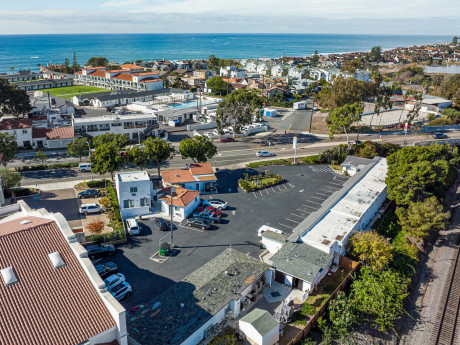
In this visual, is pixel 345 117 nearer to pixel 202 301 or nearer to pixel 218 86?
pixel 202 301

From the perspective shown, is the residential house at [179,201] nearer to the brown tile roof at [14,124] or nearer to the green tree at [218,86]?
the brown tile roof at [14,124]

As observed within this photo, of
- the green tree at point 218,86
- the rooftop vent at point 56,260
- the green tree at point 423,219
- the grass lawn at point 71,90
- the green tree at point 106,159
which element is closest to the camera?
the rooftop vent at point 56,260

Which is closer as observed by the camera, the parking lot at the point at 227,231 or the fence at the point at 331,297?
the fence at the point at 331,297

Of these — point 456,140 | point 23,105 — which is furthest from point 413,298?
point 23,105

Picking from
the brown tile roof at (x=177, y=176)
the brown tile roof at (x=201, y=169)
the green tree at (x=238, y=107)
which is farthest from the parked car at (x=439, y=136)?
the brown tile roof at (x=177, y=176)

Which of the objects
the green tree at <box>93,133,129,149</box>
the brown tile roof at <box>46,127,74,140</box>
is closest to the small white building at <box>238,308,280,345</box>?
the green tree at <box>93,133,129,149</box>

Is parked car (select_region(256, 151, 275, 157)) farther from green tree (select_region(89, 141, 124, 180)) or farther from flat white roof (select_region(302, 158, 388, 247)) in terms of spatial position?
green tree (select_region(89, 141, 124, 180))
